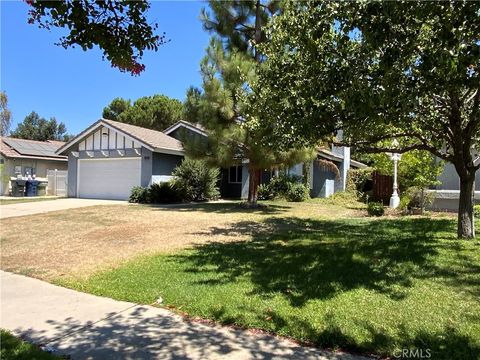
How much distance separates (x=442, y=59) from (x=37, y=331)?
5.27m

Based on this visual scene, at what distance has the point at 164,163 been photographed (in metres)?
23.9

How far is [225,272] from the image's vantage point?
707 cm

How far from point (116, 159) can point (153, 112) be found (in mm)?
21628

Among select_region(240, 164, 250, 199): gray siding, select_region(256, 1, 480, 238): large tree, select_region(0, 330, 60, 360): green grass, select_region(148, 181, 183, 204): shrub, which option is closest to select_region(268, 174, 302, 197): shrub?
select_region(240, 164, 250, 199): gray siding

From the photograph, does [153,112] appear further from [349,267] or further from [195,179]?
[349,267]

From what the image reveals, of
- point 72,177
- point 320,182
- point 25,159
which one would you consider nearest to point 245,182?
point 320,182

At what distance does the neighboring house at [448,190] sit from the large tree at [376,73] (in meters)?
6.65

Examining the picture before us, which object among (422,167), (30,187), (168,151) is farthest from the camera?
(30,187)

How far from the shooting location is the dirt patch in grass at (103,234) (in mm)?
8320

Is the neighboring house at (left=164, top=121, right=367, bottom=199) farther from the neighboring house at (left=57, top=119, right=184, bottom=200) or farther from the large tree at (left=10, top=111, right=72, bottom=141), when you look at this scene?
the large tree at (left=10, top=111, right=72, bottom=141)

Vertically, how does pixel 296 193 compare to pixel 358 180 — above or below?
below

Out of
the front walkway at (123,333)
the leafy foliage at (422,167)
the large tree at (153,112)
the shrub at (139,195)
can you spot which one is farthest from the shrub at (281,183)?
the large tree at (153,112)

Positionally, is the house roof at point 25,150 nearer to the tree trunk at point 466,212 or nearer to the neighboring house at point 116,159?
the neighboring house at point 116,159

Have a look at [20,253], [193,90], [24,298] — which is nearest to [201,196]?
[193,90]
